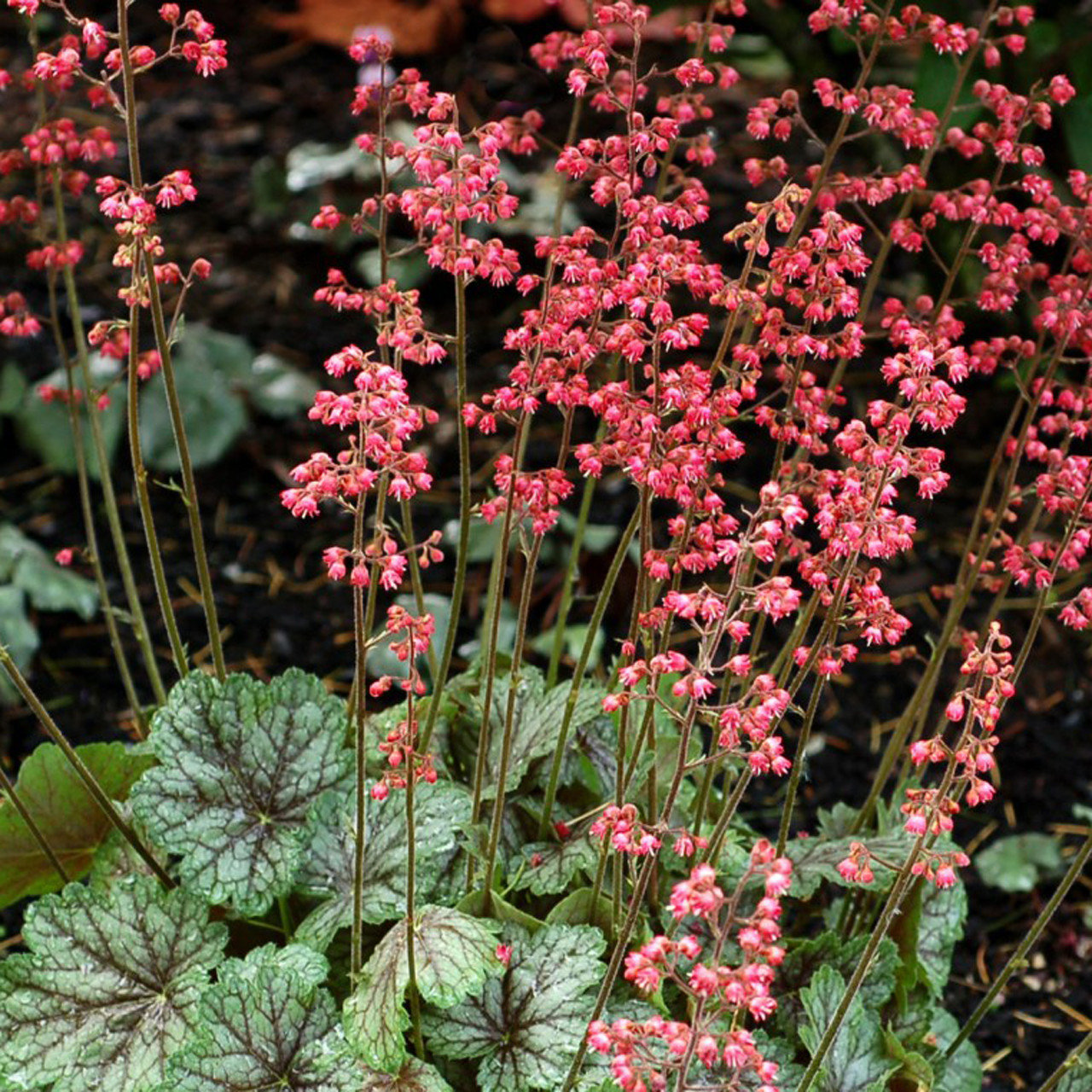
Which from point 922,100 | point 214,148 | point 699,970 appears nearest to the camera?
point 699,970

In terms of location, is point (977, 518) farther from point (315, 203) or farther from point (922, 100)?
point (315, 203)

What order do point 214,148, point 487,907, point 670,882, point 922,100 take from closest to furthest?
point 487,907, point 670,882, point 922,100, point 214,148

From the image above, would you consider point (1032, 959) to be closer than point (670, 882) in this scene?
No

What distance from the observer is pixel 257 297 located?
18.9 feet

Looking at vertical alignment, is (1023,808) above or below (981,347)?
below

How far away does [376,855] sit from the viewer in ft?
8.82

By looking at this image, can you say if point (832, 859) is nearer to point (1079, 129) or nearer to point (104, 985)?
point (104, 985)

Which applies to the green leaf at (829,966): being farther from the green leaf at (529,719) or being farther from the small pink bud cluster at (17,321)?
the small pink bud cluster at (17,321)

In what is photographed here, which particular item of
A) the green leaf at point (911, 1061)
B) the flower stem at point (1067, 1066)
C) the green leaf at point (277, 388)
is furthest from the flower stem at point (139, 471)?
the green leaf at point (277, 388)

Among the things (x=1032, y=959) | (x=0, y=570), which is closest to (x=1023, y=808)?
(x=1032, y=959)

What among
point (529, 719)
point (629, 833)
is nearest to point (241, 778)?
point (529, 719)

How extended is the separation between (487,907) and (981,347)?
1281 mm

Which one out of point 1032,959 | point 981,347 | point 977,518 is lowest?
point 1032,959

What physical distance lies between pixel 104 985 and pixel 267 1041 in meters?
0.35
